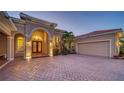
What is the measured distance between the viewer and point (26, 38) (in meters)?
10.4

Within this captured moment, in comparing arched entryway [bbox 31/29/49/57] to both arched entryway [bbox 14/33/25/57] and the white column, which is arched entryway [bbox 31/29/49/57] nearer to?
arched entryway [bbox 14/33/25/57]

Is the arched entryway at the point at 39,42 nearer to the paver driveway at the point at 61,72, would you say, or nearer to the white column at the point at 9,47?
the white column at the point at 9,47

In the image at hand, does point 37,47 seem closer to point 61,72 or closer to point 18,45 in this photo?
point 18,45

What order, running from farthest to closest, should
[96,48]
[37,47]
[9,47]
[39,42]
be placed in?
[37,47] → [39,42] → [96,48] → [9,47]

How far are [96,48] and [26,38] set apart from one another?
9.16 metres

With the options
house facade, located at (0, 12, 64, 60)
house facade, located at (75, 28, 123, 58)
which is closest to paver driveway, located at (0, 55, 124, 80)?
house facade, located at (0, 12, 64, 60)

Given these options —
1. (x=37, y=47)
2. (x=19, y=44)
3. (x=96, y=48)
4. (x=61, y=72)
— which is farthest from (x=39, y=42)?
(x=61, y=72)
